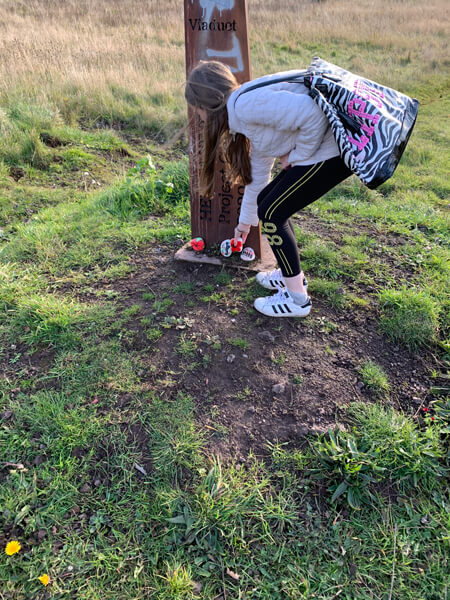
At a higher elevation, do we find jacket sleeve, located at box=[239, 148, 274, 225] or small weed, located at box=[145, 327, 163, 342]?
jacket sleeve, located at box=[239, 148, 274, 225]

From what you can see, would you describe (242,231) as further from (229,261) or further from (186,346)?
(186,346)

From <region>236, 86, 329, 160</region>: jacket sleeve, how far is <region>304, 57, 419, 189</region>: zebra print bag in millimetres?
63

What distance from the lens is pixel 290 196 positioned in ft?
7.47

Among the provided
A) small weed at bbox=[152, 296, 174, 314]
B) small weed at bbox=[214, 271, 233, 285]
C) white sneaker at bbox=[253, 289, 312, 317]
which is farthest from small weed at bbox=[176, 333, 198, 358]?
small weed at bbox=[214, 271, 233, 285]

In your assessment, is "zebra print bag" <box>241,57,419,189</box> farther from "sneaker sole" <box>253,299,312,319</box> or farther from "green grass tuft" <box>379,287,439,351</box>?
"green grass tuft" <box>379,287,439,351</box>

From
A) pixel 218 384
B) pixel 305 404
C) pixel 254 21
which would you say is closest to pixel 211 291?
pixel 218 384

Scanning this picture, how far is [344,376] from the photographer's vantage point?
2406 mm

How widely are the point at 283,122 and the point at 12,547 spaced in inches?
96.1

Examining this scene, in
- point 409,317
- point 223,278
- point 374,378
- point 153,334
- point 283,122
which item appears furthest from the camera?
point 223,278

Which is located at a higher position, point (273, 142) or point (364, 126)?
point (364, 126)

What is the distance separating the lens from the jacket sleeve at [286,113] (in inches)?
79.0

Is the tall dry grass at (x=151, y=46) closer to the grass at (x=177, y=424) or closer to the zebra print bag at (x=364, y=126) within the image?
the grass at (x=177, y=424)

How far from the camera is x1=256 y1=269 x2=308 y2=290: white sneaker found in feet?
9.78

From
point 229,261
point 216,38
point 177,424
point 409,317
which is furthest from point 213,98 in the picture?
point 409,317
